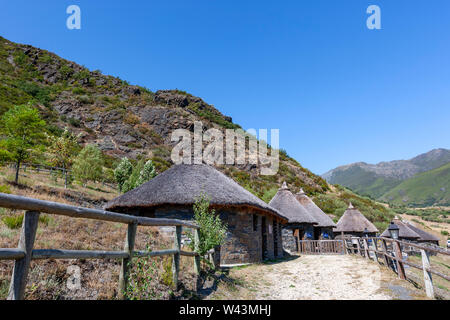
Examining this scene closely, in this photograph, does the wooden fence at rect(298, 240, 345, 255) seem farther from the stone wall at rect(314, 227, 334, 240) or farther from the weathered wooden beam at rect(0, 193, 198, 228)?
the weathered wooden beam at rect(0, 193, 198, 228)

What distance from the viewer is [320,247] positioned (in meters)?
20.0

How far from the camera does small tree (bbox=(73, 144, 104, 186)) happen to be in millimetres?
28922

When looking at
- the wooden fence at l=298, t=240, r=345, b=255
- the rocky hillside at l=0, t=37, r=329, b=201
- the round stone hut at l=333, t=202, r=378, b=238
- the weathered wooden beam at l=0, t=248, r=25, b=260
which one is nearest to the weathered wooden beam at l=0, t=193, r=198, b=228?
the weathered wooden beam at l=0, t=248, r=25, b=260

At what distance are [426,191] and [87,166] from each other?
174427 millimetres

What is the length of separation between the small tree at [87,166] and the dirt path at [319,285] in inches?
934

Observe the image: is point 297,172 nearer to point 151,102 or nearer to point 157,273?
point 151,102

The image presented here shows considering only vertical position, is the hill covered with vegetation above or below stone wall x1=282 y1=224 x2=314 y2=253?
above

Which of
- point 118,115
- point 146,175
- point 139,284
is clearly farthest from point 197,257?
point 118,115

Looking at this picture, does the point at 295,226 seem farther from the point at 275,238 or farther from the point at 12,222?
the point at 12,222

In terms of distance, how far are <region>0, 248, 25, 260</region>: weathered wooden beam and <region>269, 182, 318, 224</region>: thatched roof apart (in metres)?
19.7

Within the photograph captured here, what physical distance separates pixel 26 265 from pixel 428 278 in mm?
7959

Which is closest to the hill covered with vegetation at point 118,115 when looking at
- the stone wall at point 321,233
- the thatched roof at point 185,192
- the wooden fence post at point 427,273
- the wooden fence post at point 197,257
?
the stone wall at point 321,233

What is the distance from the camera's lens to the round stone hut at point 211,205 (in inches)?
494
